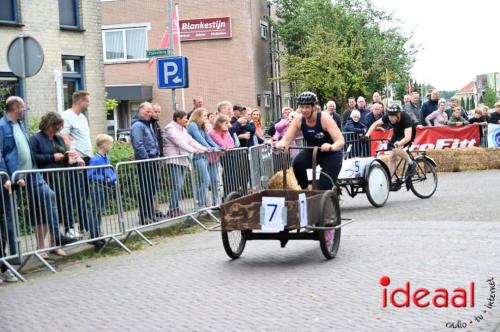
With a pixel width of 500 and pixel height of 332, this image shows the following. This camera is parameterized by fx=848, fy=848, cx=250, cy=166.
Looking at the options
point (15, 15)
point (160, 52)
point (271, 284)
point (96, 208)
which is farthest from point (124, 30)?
point (271, 284)

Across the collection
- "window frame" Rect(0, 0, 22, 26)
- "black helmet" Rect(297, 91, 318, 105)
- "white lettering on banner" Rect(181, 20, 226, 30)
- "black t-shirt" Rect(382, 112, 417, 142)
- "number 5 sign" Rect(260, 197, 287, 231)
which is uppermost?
"white lettering on banner" Rect(181, 20, 226, 30)

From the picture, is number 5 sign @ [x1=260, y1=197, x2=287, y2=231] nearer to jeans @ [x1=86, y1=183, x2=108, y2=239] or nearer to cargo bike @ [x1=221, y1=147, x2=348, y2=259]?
cargo bike @ [x1=221, y1=147, x2=348, y2=259]

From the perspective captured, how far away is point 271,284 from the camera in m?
8.13

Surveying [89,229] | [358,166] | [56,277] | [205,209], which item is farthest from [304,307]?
[358,166]

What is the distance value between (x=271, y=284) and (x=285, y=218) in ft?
3.67

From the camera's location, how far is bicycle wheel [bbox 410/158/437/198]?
15672 millimetres

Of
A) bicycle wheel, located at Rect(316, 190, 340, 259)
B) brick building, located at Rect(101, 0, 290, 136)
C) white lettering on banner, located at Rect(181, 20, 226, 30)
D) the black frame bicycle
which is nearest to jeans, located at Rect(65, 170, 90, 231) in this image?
bicycle wheel, located at Rect(316, 190, 340, 259)

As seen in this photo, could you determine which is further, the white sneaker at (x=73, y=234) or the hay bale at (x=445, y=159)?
the hay bale at (x=445, y=159)

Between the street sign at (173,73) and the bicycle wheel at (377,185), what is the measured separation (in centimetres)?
429

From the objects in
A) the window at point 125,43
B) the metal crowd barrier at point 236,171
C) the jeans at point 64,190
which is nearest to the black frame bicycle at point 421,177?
the metal crowd barrier at point 236,171

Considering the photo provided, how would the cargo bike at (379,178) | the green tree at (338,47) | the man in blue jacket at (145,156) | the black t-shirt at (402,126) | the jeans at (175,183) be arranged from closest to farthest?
1. the man in blue jacket at (145,156)
2. the jeans at (175,183)
3. the cargo bike at (379,178)
4. the black t-shirt at (402,126)
5. the green tree at (338,47)

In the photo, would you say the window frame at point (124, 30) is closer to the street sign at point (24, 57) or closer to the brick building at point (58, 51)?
the brick building at point (58, 51)

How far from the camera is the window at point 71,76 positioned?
2202 cm

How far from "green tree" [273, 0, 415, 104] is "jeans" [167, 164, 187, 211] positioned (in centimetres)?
2829
